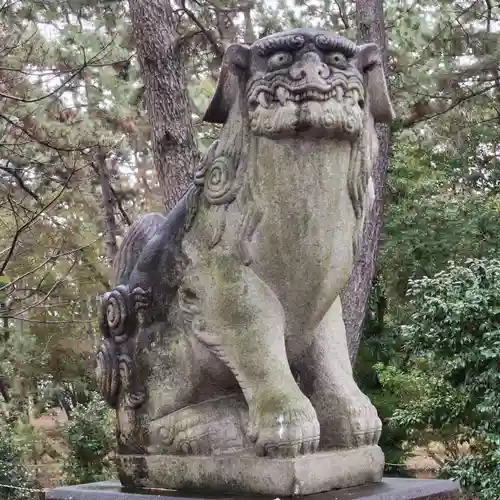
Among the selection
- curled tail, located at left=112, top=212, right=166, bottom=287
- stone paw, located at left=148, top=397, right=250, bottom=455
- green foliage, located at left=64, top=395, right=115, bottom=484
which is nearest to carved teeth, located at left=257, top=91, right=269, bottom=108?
curled tail, located at left=112, top=212, right=166, bottom=287

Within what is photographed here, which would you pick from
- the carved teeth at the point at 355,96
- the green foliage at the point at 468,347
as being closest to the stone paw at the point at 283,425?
the carved teeth at the point at 355,96

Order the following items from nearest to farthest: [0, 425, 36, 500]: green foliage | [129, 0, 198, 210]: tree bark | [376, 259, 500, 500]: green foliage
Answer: [376, 259, 500, 500]: green foliage → [129, 0, 198, 210]: tree bark → [0, 425, 36, 500]: green foliage

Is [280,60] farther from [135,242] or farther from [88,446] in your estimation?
[88,446]

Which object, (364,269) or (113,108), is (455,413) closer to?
(364,269)

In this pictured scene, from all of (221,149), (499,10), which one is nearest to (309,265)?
(221,149)

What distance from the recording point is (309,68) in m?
2.66

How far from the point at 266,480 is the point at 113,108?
8414mm

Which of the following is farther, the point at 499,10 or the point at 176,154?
the point at 499,10

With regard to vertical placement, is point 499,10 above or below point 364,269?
above

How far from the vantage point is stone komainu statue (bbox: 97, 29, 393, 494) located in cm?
267

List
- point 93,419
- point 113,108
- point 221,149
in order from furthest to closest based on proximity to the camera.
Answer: point 93,419
point 113,108
point 221,149

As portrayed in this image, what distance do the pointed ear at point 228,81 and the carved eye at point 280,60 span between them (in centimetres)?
12

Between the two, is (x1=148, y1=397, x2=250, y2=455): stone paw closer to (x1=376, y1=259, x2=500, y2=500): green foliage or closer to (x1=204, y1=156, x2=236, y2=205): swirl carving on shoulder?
(x1=204, y1=156, x2=236, y2=205): swirl carving on shoulder

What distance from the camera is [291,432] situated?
2.58m
